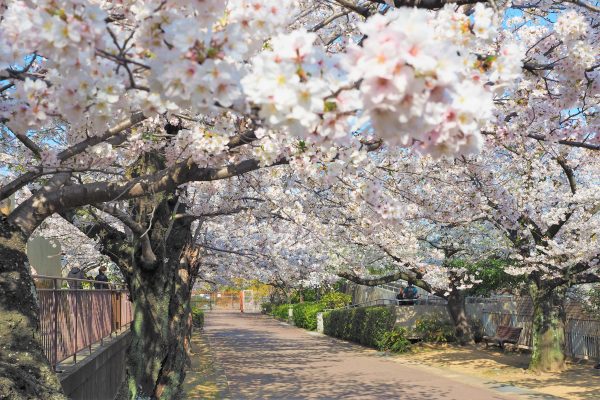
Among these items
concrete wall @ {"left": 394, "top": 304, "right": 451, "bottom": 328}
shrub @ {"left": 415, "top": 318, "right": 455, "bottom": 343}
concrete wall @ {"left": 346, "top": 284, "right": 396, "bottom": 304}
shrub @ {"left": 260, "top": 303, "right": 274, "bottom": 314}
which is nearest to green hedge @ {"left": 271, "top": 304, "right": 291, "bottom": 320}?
shrub @ {"left": 260, "top": 303, "right": 274, "bottom": 314}

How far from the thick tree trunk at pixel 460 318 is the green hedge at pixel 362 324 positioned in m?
2.20

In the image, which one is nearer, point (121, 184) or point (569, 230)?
point (121, 184)

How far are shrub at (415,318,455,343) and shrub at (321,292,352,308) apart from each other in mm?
12884

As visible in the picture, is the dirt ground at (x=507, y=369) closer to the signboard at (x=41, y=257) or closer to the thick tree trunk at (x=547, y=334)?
the thick tree trunk at (x=547, y=334)

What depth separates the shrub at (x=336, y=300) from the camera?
35.6 metres

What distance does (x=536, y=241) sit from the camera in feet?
48.0

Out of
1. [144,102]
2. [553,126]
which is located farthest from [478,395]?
[144,102]

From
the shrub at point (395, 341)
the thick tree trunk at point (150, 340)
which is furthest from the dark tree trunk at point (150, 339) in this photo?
the shrub at point (395, 341)

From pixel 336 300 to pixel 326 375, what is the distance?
20.5 meters

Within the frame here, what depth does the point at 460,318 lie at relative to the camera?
21891mm

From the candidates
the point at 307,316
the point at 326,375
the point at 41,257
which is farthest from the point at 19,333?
the point at 307,316

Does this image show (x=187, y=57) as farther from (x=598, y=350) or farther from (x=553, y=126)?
(x=598, y=350)

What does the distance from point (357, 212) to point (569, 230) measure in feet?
24.9

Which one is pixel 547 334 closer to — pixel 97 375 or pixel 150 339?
pixel 150 339
